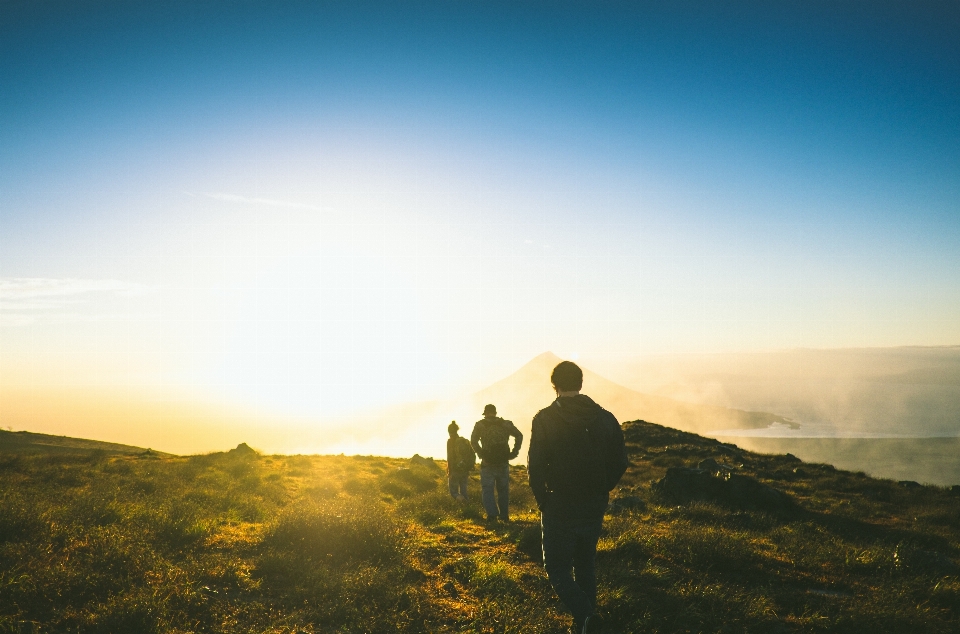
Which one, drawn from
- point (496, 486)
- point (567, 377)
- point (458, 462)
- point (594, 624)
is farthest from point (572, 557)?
point (458, 462)

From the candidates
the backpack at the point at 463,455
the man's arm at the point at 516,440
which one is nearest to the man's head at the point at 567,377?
the man's arm at the point at 516,440

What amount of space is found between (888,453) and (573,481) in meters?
84.7

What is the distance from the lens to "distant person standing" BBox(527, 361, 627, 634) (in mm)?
4547

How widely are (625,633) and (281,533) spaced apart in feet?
19.1

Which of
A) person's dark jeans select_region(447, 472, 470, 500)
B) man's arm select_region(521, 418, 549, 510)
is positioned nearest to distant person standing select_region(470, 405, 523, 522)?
person's dark jeans select_region(447, 472, 470, 500)

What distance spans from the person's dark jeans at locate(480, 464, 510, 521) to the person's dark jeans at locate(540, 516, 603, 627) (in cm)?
609

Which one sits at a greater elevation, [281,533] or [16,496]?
[16,496]

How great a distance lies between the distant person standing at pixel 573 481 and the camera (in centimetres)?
455

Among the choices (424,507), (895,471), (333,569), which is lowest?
(895,471)

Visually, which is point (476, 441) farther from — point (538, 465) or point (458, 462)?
point (538, 465)

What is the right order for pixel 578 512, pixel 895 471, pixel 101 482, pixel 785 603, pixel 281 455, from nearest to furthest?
pixel 578 512 < pixel 785 603 < pixel 101 482 < pixel 281 455 < pixel 895 471

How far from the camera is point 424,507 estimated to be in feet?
41.1

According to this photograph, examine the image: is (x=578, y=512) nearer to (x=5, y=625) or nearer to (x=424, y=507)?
(x=5, y=625)

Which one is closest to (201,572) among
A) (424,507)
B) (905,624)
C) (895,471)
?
(424,507)
